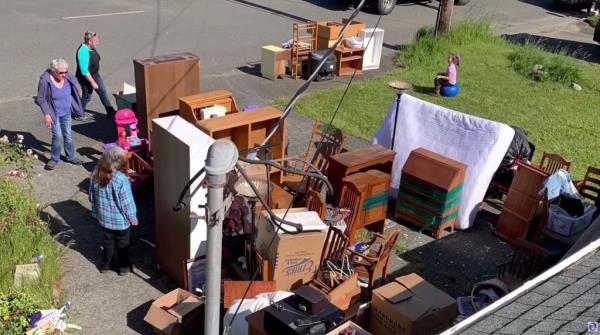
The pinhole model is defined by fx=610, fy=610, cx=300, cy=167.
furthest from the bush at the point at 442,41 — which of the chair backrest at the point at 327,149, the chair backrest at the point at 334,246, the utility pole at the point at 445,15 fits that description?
the chair backrest at the point at 334,246

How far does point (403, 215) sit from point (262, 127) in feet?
7.29

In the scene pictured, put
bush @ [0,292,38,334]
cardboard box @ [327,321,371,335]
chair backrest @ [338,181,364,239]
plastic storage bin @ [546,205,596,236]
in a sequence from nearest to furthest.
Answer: cardboard box @ [327,321,371,335], bush @ [0,292,38,334], plastic storage bin @ [546,205,596,236], chair backrest @ [338,181,364,239]

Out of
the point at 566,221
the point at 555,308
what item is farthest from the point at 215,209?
the point at 566,221

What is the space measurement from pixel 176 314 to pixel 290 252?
1234mm

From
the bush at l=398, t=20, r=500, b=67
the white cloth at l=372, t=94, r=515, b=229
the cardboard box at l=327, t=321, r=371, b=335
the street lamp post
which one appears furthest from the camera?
the bush at l=398, t=20, r=500, b=67

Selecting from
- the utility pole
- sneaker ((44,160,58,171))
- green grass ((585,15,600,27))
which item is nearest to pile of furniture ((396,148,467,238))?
sneaker ((44,160,58,171))

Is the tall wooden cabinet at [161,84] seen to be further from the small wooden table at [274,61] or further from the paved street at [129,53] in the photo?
the small wooden table at [274,61]

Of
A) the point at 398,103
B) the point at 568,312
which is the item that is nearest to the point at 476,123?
the point at 398,103

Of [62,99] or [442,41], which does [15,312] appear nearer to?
[62,99]

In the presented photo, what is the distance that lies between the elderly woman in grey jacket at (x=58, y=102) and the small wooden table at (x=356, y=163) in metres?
3.77

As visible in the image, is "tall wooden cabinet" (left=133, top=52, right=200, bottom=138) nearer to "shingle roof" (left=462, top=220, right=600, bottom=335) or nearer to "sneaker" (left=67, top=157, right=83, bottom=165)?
"sneaker" (left=67, top=157, right=83, bottom=165)

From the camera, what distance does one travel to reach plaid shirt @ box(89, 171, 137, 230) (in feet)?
20.0

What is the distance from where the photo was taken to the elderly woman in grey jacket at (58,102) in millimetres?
8234

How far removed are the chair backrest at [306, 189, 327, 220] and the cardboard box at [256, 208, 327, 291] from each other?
0.57 m
